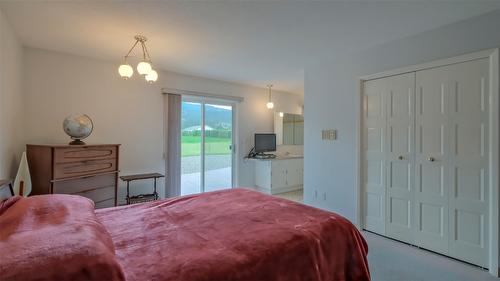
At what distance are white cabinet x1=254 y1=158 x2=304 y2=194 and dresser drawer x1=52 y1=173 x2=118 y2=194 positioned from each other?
293 cm

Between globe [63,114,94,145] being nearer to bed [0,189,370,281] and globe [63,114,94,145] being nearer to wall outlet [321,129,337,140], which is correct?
bed [0,189,370,281]

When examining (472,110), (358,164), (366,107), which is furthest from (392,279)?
(366,107)

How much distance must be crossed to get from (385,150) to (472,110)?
3.07 feet

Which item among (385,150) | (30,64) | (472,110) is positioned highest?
(30,64)

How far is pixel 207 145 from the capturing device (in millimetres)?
4988

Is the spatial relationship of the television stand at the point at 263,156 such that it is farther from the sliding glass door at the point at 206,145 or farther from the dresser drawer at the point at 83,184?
the dresser drawer at the point at 83,184

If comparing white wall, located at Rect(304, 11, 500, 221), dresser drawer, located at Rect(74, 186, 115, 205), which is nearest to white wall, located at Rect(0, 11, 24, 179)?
dresser drawer, located at Rect(74, 186, 115, 205)

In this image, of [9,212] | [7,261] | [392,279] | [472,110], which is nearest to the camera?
[7,261]

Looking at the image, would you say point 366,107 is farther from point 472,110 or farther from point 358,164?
point 472,110

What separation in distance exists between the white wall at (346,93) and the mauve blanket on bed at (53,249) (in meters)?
3.10

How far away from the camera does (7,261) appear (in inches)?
31.8

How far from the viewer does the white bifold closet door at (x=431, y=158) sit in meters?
2.36

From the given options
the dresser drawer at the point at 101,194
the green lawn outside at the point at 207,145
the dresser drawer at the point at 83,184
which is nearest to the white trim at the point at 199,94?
the green lawn outside at the point at 207,145

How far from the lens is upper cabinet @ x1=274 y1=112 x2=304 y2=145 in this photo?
6.00m
